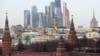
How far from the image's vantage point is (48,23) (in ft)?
619

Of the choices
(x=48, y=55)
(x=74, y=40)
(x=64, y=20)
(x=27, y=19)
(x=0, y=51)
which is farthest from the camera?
(x=27, y=19)

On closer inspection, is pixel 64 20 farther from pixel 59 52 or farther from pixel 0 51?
pixel 59 52

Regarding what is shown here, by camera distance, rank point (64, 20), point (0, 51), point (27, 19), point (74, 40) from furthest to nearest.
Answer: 1. point (27, 19)
2. point (64, 20)
3. point (74, 40)
4. point (0, 51)

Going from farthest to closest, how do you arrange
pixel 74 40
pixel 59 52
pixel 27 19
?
pixel 27 19, pixel 74 40, pixel 59 52

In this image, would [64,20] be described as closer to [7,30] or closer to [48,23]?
[48,23]

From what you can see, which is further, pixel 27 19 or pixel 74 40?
pixel 27 19

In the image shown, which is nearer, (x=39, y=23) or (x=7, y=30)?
(x=7, y=30)

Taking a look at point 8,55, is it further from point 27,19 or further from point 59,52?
point 27,19

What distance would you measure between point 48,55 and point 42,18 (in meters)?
149

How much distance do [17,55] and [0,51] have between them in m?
8.82

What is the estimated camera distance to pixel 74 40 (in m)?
61.6

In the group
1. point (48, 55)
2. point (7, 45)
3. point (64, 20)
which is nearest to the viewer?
point (48, 55)

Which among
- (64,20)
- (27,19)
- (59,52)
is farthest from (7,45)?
(27,19)

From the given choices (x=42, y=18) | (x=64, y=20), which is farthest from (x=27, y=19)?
(x=64, y=20)
